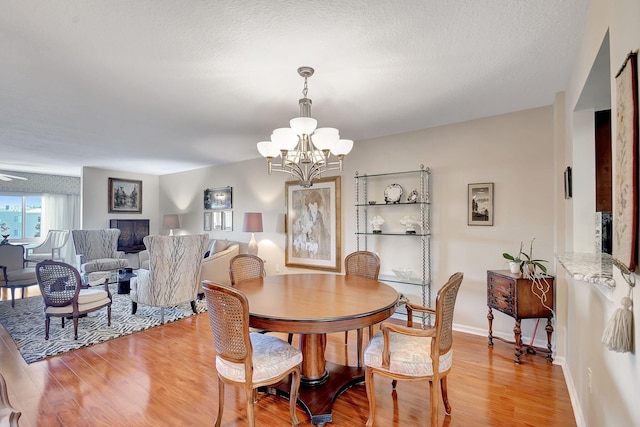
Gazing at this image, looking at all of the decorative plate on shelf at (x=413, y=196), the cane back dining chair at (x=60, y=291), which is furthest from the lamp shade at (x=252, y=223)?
the decorative plate on shelf at (x=413, y=196)

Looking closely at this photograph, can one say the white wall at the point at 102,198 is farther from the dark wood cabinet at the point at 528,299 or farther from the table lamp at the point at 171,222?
the dark wood cabinet at the point at 528,299

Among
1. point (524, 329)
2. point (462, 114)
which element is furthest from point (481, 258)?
point (462, 114)

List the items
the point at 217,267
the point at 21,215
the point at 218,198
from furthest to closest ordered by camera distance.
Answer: the point at 21,215 → the point at 218,198 → the point at 217,267

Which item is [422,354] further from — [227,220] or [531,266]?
[227,220]

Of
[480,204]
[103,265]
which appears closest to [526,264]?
[480,204]

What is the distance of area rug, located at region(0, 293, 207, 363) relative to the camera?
3.17 metres

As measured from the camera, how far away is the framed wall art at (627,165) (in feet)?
3.22

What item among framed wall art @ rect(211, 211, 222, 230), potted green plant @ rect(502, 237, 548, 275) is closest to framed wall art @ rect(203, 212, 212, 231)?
framed wall art @ rect(211, 211, 222, 230)

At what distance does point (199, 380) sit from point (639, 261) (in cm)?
287

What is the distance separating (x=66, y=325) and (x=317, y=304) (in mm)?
3696

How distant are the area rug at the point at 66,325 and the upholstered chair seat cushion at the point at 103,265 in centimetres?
85

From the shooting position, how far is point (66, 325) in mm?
3801

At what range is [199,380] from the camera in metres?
2.56

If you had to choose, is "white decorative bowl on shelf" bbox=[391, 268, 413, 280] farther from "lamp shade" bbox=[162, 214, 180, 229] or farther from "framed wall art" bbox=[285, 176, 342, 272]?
"lamp shade" bbox=[162, 214, 180, 229]
